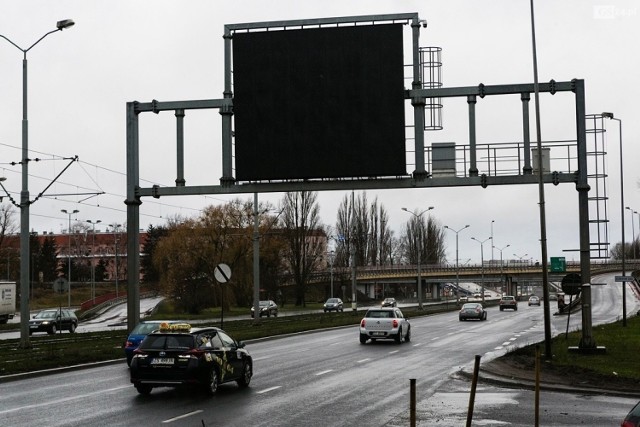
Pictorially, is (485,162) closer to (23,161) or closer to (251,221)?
(23,161)

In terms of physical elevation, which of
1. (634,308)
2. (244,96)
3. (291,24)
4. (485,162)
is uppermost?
(291,24)

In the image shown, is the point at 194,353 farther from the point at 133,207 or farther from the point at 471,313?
the point at 471,313

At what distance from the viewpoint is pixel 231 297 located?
80562 millimetres

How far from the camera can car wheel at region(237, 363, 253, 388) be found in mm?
19375

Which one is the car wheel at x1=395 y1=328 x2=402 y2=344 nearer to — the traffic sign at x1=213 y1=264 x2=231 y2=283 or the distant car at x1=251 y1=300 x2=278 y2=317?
the traffic sign at x1=213 y1=264 x2=231 y2=283

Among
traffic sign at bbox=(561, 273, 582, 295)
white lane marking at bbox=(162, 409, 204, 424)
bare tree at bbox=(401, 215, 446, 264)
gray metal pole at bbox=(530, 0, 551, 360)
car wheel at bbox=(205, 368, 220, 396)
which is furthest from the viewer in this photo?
bare tree at bbox=(401, 215, 446, 264)

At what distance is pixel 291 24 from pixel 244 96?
8.94 feet

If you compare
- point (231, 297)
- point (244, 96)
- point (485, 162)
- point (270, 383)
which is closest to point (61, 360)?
point (270, 383)

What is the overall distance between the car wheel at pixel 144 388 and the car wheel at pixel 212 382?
4.45 ft

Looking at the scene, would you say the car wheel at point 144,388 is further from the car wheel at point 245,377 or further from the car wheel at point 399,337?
the car wheel at point 399,337

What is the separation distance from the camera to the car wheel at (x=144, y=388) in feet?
58.6

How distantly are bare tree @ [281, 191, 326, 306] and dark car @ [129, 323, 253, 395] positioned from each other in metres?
81.6

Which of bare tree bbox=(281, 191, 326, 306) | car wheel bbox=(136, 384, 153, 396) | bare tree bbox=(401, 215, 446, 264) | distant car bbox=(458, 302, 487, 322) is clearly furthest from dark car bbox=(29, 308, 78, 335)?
bare tree bbox=(401, 215, 446, 264)

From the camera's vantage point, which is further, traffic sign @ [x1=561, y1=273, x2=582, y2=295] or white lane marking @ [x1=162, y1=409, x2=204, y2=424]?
traffic sign @ [x1=561, y1=273, x2=582, y2=295]
